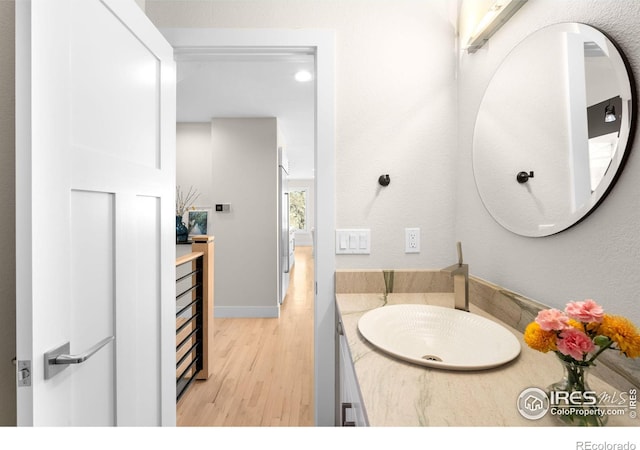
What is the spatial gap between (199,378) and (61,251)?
192 cm

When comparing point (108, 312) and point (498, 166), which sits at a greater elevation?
point (498, 166)

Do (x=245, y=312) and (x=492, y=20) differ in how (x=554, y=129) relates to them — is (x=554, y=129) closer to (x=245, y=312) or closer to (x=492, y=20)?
(x=492, y=20)

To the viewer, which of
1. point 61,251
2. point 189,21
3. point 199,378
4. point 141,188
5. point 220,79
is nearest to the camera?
point 61,251

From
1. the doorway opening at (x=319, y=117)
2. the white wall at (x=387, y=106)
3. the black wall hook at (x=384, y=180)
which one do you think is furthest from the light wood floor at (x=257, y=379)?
the black wall hook at (x=384, y=180)

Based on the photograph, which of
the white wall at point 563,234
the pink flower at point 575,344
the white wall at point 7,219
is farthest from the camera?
the white wall at point 7,219

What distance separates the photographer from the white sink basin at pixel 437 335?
0.87 meters

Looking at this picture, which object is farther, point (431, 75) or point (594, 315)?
point (431, 75)

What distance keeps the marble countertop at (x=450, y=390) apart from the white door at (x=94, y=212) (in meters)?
0.72

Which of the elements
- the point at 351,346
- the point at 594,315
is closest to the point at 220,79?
the point at 351,346

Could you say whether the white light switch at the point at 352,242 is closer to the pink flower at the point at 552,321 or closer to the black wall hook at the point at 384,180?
the black wall hook at the point at 384,180

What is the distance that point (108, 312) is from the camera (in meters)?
0.97

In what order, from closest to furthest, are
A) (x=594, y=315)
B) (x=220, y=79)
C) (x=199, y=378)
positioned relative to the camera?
(x=594, y=315), (x=199, y=378), (x=220, y=79)
